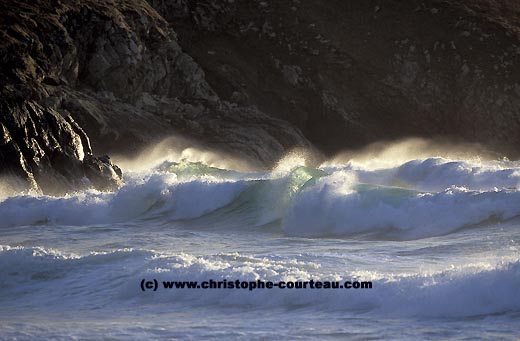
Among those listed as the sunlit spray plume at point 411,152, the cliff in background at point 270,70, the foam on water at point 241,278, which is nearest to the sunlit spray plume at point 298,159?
the cliff in background at point 270,70

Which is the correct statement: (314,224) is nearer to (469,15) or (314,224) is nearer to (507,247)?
(507,247)

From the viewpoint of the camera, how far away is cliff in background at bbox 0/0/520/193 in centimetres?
4525

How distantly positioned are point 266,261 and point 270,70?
4456 centimetres

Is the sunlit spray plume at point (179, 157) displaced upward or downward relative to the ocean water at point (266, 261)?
upward

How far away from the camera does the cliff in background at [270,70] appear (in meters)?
45.2

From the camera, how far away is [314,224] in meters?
21.3

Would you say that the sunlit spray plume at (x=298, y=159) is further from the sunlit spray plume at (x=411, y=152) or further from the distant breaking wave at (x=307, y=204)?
the distant breaking wave at (x=307, y=204)

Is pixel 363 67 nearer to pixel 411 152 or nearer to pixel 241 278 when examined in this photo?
pixel 411 152

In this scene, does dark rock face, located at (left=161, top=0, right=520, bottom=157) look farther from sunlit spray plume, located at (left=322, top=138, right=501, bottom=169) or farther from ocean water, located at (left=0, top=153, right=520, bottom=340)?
ocean water, located at (left=0, top=153, right=520, bottom=340)

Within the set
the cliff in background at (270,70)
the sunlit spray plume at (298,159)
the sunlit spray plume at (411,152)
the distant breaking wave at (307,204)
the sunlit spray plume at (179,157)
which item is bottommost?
the distant breaking wave at (307,204)

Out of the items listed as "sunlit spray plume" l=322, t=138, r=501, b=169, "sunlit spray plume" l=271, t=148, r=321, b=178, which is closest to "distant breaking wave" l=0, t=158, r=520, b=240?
"sunlit spray plume" l=271, t=148, r=321, b=178

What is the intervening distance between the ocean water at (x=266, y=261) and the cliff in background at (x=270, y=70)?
16115 mm

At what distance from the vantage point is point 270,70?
58.0 metres

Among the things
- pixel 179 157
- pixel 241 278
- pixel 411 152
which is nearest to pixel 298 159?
pixel 411 152
